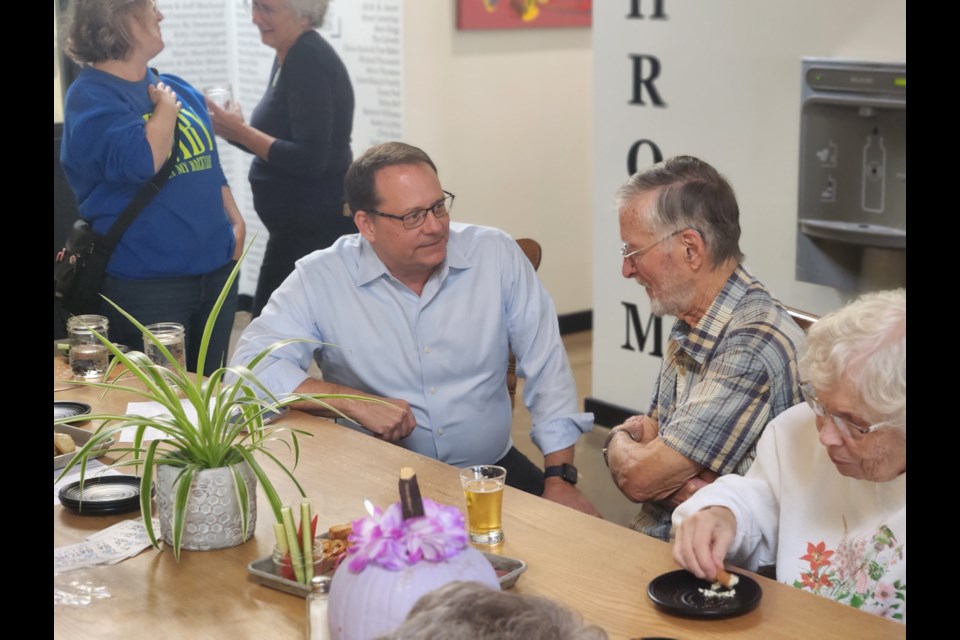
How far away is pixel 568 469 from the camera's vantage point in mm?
2535

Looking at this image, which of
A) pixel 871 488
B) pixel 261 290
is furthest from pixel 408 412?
pixel 261 290

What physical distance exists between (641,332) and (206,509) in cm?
293

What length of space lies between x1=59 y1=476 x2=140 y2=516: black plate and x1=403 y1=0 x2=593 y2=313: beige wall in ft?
11.9

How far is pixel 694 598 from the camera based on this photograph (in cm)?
155

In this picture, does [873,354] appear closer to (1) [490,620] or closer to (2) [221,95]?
(1) [490,620]

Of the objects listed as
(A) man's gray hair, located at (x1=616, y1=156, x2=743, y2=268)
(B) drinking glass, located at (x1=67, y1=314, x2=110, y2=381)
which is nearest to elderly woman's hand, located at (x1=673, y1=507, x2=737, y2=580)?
(A) man's gray hair, located at (x1=616, y1=156, x2=743, y2=268)

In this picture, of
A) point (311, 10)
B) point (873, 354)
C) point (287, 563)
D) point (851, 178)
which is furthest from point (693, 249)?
point (311, 10)

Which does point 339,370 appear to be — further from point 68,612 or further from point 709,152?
point 709,152

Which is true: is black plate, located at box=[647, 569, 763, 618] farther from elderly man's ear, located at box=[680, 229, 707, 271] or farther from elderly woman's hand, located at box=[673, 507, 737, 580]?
elderly man's ear, located at box=[680, 229, 707, 271]

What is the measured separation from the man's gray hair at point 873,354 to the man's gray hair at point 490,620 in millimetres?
775

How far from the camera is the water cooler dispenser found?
11.7 feet

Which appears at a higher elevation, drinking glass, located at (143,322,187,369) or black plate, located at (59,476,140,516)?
drinking glass, located at (143,322,187,369)

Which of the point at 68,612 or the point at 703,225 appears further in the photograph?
the point at 703,225
